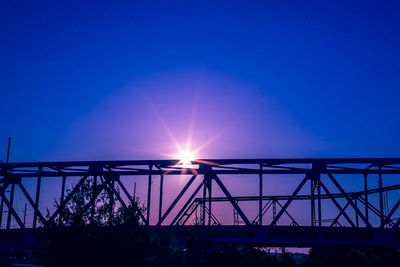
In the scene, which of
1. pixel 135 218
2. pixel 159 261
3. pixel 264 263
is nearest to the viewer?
pixel 135 218

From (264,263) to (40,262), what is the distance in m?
→ 44.3

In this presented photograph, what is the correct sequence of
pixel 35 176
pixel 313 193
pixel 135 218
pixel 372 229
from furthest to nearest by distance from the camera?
pixel 35 176 → pixel 313 193 → pixel 372 229 → pixel 135 218

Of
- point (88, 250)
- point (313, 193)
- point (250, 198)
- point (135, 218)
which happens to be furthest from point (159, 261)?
point (250, 198)

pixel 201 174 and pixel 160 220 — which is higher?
pixel 201 174

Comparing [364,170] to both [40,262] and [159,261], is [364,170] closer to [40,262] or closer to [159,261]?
[159,261]

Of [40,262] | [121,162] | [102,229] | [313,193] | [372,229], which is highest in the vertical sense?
[121,162]

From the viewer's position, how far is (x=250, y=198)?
66812 millimetres

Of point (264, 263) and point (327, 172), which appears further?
point (264, 263)

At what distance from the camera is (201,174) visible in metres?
43.2

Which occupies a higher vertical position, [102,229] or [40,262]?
[102,229]

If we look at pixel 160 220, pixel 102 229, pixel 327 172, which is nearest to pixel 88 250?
pixel 102 229

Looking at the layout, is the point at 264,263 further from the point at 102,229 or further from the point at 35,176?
the point at 102,229

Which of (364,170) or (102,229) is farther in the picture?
(364,170)

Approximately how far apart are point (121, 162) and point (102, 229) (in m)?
16.5
